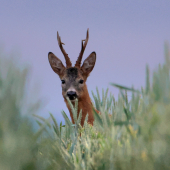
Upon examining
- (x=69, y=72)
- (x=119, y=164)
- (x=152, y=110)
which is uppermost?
(x=69, y=72)

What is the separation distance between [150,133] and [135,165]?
0.25 ft

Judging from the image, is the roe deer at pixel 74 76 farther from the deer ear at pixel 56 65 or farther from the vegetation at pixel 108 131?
the vegetation at pixel 108 131

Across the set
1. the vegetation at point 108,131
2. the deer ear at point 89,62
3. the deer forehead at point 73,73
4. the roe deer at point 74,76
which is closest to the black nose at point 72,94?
the roe deer at point 74,76

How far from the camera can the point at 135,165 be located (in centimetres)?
50

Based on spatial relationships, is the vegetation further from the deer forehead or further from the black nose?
the deer forehead

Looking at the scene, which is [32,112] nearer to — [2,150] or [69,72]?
[2,150]

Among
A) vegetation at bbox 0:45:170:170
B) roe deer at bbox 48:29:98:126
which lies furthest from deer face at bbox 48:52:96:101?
vegetation at bbox 0:45:170:170

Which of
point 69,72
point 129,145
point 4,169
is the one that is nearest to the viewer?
point 4,169

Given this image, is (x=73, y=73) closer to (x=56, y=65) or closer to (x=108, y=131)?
(x=56, y=65)

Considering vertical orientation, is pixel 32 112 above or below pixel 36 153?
above

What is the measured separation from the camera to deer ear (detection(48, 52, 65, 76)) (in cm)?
542

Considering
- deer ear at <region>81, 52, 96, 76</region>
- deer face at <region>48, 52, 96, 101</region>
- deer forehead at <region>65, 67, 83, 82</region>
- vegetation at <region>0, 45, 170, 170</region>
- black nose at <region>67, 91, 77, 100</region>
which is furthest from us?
deer ear at <region>81, 52, 96, 76</region>

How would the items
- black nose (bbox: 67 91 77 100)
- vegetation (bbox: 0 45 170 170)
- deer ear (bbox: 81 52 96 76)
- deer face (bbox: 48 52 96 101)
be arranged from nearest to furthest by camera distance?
vegetation (bbox: 0 45 170 170) → black nose (bbox: 67 91 77 100) → deer face (bbox: 48 52 96 101) → deer ear (bbox: 81 52 96 76)

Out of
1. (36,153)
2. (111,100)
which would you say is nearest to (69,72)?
(111,100)
